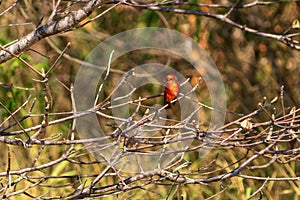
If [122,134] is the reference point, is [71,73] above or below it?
above

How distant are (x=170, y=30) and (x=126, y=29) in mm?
496

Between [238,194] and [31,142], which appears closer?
[31,142]

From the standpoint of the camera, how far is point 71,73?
5.48 m

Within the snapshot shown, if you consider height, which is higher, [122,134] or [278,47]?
[278,47]

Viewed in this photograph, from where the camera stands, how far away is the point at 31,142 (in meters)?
1.88

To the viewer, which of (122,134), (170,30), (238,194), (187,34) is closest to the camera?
(122,134)

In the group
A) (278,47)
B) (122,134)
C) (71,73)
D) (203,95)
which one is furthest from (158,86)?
(122,134)

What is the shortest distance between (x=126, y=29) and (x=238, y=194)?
6.63ft

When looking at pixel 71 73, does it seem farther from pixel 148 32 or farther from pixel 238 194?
pixel 238 194

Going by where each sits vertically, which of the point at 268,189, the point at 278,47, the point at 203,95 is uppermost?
the point at 278,47

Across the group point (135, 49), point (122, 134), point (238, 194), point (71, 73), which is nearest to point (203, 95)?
point (135, 49)

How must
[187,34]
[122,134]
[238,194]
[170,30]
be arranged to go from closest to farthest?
1. [122,134]
2. [238,194]
3. [170,30]
4. [187,34]

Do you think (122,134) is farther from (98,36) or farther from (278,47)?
(278,47)

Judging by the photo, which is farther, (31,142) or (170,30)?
(170,30)
